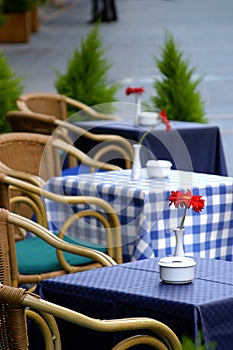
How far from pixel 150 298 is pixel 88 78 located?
23.6 feet

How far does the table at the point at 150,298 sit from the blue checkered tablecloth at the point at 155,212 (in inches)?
51.1

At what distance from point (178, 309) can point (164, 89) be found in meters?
6.80

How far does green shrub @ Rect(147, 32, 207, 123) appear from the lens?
10203 mm

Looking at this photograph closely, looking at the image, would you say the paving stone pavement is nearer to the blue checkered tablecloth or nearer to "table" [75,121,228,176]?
"table" [75,121,228,176]

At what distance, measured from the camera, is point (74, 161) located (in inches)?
327

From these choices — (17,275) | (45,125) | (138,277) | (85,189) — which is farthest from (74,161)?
(138,277)

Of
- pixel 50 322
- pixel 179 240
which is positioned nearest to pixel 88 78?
pixel 179 240

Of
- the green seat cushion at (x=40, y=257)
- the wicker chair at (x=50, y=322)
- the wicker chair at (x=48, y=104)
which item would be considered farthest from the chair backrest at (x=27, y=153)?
the wicker chair at (x=50, y=322)

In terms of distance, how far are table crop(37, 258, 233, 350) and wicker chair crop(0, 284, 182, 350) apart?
0.50ft

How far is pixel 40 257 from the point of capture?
227 inches

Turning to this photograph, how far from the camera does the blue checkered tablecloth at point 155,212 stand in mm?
5727

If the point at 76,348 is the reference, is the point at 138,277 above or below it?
above

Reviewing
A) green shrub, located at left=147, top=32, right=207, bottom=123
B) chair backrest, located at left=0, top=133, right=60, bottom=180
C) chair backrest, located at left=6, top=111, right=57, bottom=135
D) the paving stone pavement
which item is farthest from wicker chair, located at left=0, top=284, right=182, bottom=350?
the paving stone pavement

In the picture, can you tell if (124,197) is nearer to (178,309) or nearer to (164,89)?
(178,309)
